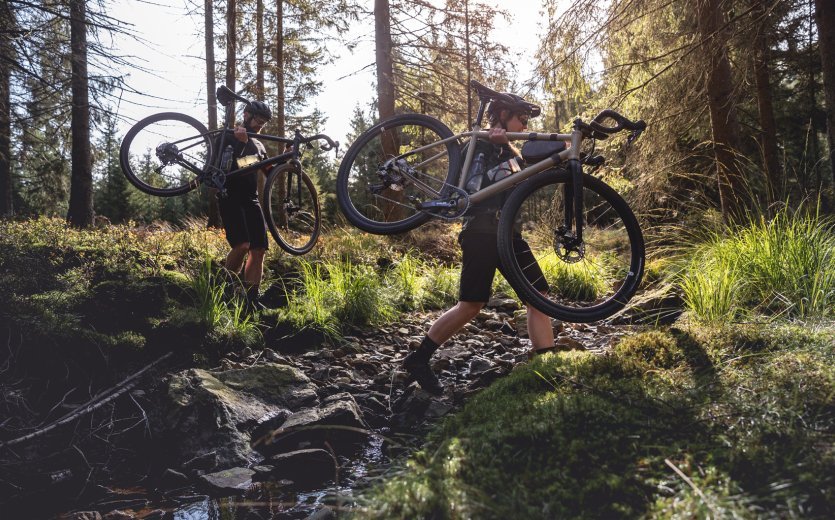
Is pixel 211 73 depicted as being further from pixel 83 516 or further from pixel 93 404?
pixel 83 516

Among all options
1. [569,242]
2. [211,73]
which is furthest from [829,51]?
[211,73]

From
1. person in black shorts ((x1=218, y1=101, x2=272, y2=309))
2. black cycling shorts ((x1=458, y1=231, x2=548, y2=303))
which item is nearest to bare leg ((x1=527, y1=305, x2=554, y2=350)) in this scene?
black cycling shorts ((x1=458, y1=231, x2=548, y2=303))

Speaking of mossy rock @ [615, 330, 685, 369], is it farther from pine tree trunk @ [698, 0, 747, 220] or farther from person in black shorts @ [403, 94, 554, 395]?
pine tree trunk @ [698, 0, 747, 220]

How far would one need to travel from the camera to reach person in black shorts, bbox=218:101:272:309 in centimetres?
544

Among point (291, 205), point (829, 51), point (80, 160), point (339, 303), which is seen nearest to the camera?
point (829, 51)

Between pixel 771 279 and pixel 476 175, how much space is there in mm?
2334

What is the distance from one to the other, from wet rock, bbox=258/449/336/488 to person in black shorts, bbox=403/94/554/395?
124 cm

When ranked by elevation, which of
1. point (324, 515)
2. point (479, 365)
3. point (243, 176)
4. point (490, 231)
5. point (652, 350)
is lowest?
point (324, 515)

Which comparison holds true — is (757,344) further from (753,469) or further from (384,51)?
(384,51)

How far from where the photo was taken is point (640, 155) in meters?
7.22

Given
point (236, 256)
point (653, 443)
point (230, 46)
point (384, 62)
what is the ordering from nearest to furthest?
point (653, 443), point (236, 256), point (384, 62), point (230, 46)

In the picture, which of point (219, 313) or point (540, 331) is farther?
point (219, 313)

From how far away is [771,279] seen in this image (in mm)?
4117

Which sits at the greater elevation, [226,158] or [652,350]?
[226,158]
